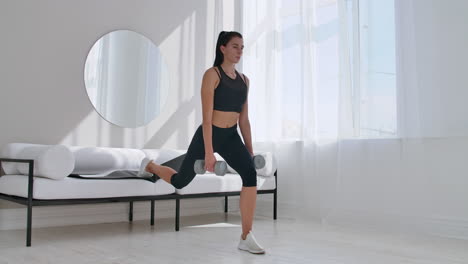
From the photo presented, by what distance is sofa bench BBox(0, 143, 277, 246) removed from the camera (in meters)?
2.85

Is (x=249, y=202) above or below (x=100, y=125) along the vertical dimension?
below

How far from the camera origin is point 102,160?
142 inches

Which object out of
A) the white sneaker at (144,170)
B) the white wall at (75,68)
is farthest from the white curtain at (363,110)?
the white sneaker at (144,170)

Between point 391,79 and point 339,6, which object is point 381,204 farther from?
point 339,6

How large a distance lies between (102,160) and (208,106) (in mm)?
1382

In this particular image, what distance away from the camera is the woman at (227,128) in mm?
2613

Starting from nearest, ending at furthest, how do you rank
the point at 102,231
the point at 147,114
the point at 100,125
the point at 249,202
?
the point at 249,202, the point at 102,231, the point at 100,125, the point at 147,114

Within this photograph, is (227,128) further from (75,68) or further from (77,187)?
(75,68)

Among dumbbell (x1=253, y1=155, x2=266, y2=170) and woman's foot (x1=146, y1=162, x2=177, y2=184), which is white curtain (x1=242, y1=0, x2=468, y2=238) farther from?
woman's foot (x1=146, y1=162, x2=177, y2=184)

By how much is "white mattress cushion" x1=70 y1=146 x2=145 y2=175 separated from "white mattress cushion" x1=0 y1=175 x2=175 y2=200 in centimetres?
34

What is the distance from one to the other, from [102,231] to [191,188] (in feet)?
2.42

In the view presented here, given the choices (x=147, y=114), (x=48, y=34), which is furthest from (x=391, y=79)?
(x=48, y=34)

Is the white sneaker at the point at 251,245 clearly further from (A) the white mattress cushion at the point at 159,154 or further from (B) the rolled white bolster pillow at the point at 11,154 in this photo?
(B) the rolled white bolster pillow at the point at 11,154

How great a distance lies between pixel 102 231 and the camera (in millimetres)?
3428
